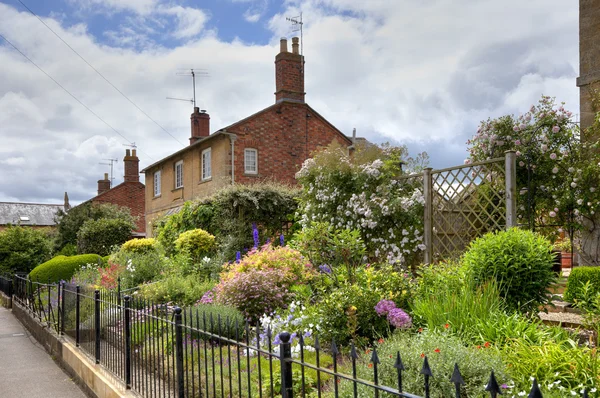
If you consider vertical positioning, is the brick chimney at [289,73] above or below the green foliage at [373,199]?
above

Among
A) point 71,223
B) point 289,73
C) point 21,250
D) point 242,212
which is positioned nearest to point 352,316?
point 242,212

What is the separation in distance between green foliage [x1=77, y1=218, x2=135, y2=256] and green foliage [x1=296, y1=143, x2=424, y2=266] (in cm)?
1530

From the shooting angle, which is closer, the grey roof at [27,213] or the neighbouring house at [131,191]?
the neighbouring house at [131,191]

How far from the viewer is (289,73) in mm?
22422

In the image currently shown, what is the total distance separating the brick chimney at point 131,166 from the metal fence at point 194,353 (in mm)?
30117

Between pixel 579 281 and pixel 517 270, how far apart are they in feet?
9.16

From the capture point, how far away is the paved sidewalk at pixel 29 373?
685 cm

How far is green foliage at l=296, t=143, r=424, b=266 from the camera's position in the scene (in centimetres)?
1009

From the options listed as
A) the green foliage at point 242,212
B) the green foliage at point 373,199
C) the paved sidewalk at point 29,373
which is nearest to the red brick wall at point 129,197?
the green foliage at point 242,212

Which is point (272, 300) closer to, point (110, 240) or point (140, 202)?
point (110, 240)

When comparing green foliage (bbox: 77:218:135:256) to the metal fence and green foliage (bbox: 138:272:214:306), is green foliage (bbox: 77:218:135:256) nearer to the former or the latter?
the metal fence

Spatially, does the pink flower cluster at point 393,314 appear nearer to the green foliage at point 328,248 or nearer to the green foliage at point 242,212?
the green foliage at point 328,248

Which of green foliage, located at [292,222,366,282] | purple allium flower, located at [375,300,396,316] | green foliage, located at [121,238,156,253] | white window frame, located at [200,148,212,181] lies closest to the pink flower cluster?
purple allium flower, located at [375,300,396,316]

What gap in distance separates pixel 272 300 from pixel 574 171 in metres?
7.18
